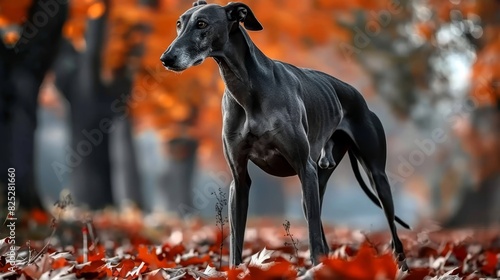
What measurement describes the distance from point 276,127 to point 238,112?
254mm

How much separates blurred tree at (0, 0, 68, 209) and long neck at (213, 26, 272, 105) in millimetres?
6324

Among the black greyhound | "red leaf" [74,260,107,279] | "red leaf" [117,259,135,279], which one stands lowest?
"red leaf" [117,259,135,279]

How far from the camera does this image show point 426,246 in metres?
6.54

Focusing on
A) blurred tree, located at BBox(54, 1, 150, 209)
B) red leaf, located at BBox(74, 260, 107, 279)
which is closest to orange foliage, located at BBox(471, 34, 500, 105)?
blurred tree, located at BBox(54, 1, 150, 209)

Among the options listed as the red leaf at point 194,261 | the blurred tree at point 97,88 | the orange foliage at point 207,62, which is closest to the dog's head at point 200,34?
the red leaf at point 194,261

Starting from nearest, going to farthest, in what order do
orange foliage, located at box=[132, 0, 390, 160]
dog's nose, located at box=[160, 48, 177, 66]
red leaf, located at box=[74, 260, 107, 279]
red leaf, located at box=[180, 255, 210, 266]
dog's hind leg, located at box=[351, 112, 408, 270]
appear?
red leaf, located at box=[74, 260, 107, 279]
dog's nose, located at box=[160, 48, 177, 66]
red leaf, located at box=[180, 255, 210, 266]
dog's hind leg, located at box=[351, 112, 408, 270]
orange foliage, located at box=[132, 0, 390, 160]

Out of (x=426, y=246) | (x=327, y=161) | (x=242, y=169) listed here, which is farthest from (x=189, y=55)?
(x=426, y=246)

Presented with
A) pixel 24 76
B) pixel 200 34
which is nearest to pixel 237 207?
pixel 200 34

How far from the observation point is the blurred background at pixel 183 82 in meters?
10.0

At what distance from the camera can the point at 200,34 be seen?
374 centimetres

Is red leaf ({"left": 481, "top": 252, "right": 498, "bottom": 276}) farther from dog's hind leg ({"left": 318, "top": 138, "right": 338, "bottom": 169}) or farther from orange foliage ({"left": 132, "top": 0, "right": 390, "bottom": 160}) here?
orange foliage ({"left": 132, "top": 0, "right": 390, "bottom": 160})

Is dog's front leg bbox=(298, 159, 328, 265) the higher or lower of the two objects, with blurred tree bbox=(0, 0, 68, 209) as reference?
lower

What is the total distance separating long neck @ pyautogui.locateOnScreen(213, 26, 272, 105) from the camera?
3.94m

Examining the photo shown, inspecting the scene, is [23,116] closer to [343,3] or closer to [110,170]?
[110,170]
